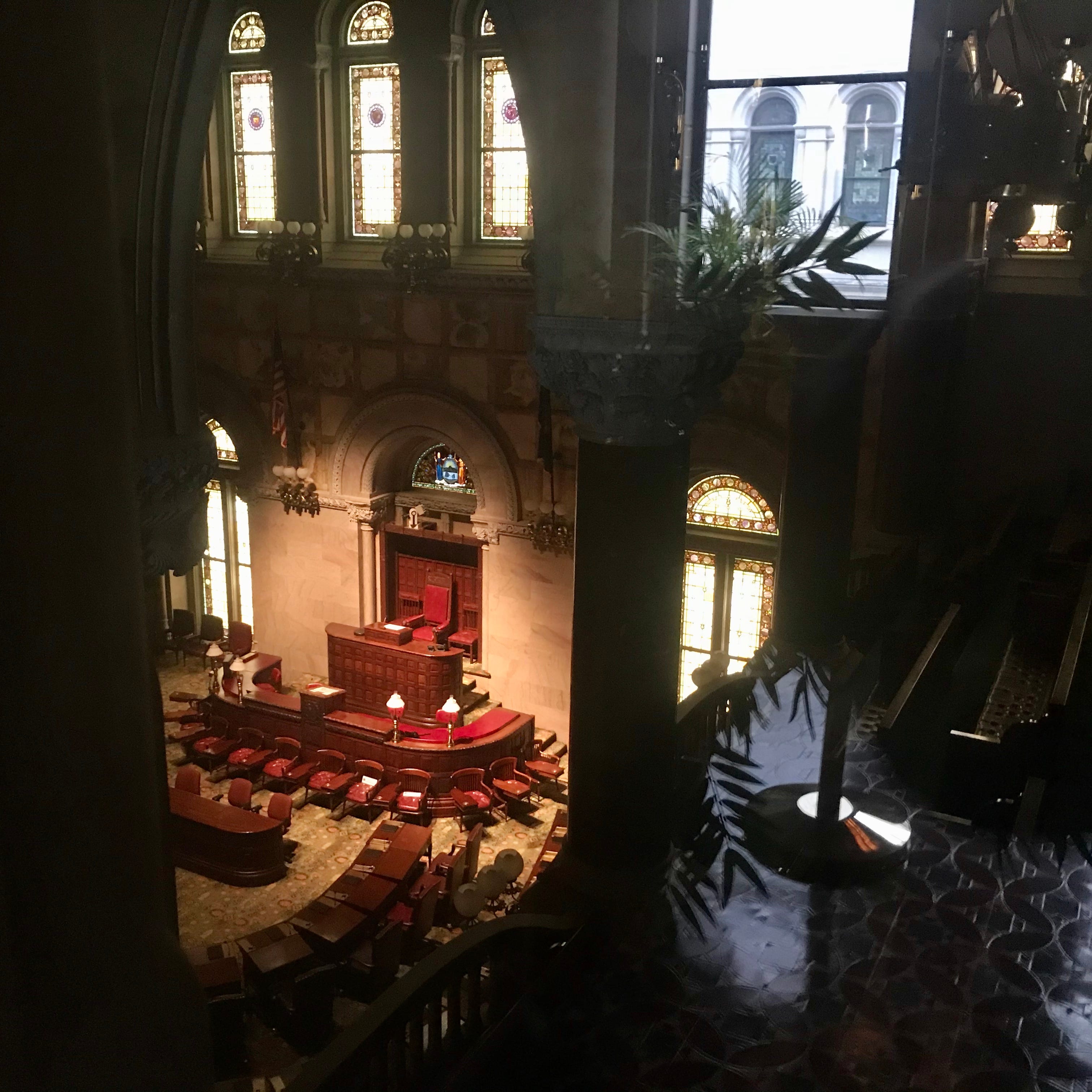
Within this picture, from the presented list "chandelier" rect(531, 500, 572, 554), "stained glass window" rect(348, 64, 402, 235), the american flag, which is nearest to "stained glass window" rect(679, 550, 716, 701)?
"chandelier" rect(531, 500, 572, 554)

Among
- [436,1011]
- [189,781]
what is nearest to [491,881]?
[436,1011]

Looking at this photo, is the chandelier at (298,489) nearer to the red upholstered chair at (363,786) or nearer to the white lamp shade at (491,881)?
the red upholstered chair at (363,786)

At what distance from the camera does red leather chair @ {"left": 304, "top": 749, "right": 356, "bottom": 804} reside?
1061 centimetres

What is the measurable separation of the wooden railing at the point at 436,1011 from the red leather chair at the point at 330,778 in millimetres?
5506

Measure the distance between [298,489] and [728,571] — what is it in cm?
510

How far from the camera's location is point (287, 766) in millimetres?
11047

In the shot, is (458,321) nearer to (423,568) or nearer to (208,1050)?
(423,568)

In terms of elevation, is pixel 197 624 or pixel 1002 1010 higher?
pixel 1002 1010

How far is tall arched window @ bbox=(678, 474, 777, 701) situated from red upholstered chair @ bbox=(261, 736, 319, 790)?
12.9ft

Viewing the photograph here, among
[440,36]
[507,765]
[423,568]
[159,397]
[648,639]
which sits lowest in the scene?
[507,765]

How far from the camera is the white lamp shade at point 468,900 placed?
7.90 m

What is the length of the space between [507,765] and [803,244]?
7290mm

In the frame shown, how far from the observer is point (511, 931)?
16.1ft

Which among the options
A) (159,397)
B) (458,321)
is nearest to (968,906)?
(159,397)
